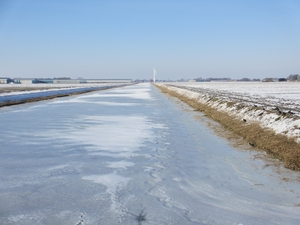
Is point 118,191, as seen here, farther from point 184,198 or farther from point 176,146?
point 176,146

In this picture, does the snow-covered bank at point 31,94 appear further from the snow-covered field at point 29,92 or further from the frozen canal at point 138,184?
the frozen canal at point 138,184

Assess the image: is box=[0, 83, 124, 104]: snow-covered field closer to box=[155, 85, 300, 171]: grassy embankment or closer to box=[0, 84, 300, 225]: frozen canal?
box=[0, 84, 300, 225]: frozen canal

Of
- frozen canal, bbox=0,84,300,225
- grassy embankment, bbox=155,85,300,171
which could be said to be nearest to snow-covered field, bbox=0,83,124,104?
frozen canal, bbox=0,84,300,225

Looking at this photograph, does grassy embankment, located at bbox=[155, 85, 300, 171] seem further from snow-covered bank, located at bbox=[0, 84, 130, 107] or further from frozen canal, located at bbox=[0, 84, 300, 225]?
snow-covered bank, located at bbox=[0, 84, 130, 107]

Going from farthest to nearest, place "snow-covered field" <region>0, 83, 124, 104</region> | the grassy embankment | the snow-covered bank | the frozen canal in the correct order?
"snow-covered field" <region>0, 83, 124, 104</region> → the snow-covered bank → the grassy embankment → the frozen canal

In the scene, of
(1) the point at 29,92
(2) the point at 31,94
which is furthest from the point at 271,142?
(1) the point at 29,92

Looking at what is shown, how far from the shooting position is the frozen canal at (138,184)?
4691 mm

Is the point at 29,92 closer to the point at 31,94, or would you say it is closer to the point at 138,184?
the point at 31,94

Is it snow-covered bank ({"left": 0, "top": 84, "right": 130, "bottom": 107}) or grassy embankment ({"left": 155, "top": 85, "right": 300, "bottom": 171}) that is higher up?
grassy embankment ({"left": 155, "top": 85, "right": 300, "bottom": 171})

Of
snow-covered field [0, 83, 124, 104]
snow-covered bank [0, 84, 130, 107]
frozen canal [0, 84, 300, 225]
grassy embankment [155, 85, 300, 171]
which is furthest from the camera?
snow-covered field [0, 83, 124, 104]

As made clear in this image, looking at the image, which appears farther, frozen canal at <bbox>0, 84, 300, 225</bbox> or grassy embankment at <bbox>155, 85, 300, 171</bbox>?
grassy embankment at <bbox>155, 85, 300, 171</bbox>

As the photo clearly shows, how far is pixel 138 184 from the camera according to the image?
20.3 feet

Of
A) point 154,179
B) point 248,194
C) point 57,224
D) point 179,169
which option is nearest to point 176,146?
point 179,169

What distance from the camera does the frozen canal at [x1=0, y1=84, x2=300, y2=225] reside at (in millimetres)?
4691
